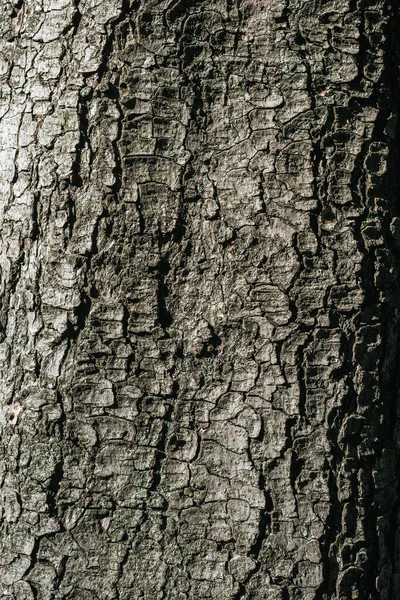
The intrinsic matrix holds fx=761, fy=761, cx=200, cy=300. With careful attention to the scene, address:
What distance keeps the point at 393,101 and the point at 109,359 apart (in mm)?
880

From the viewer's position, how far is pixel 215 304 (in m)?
1.72

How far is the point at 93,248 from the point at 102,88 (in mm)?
364

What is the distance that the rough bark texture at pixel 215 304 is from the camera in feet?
5.57

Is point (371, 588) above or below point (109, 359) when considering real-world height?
below

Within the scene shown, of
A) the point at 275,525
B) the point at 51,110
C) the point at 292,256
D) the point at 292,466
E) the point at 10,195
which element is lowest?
the point at 275,525

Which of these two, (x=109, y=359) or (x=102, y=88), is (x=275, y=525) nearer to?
(x=109, y=359)

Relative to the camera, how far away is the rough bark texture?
170 centimetres

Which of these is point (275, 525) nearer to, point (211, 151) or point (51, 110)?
point (211, 151)

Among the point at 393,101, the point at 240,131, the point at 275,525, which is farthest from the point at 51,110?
the point at 275,525

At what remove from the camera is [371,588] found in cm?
176

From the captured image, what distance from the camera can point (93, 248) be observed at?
1.75 m

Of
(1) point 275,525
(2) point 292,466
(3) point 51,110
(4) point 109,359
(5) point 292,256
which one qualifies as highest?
(3) point 51,110

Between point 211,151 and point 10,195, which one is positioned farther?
point 10,195

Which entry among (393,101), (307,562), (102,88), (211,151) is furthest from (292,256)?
(307,562)
